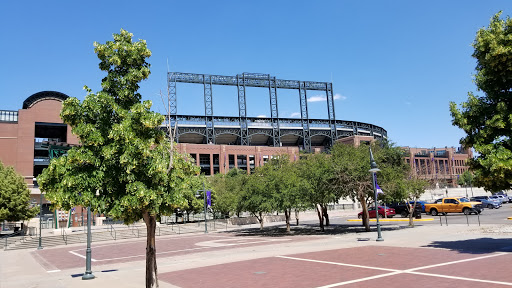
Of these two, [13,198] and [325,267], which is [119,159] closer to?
[325,267]

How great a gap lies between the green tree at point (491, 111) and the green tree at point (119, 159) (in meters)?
12.6

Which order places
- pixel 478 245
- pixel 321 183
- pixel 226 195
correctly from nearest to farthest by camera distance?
1. pixel 478 245
2. pixel 321 183
3. pixel 226 195

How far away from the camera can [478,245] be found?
17.8 m

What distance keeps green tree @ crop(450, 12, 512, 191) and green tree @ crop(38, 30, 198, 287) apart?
12.6 meters

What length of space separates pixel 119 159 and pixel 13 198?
1615 inches

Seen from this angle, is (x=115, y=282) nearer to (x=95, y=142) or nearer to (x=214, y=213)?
(x=95, y=142)

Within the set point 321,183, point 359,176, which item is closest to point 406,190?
point 359,176

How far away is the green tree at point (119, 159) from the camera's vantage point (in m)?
8.65

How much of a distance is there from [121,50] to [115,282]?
9.36 metres

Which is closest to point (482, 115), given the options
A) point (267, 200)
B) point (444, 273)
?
point (444, 273)

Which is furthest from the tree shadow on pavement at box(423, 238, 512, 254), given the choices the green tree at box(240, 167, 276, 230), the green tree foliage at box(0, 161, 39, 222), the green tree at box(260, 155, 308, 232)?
the green tree foliage at box(0, 161, 39, 222)

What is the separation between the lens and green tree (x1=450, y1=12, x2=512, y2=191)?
14.7 metres

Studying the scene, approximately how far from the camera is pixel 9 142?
67688 mm

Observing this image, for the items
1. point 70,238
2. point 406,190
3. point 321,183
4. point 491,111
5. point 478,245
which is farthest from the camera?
point 70,238
